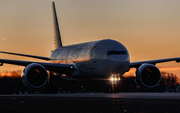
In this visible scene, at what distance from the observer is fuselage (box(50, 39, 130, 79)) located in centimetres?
2697

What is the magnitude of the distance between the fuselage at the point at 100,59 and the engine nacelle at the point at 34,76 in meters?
4.49

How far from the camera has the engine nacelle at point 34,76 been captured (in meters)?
26.2

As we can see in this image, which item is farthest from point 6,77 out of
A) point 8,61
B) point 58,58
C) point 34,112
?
point 34,112

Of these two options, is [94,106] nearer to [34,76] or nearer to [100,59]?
[34,76]

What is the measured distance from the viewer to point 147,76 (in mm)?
27938

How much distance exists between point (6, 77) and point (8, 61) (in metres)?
15.2

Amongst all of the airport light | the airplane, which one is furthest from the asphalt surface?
the airport light

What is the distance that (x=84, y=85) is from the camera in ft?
134

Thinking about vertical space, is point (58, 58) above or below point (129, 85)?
above

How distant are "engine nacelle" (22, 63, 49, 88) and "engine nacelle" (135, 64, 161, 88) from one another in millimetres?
7373

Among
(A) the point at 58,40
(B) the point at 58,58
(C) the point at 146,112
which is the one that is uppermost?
(A) the point at 58,40

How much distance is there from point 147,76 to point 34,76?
9.17 meters

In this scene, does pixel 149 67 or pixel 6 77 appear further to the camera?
pixel 6 77

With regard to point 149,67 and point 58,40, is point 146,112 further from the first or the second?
point 58,40
